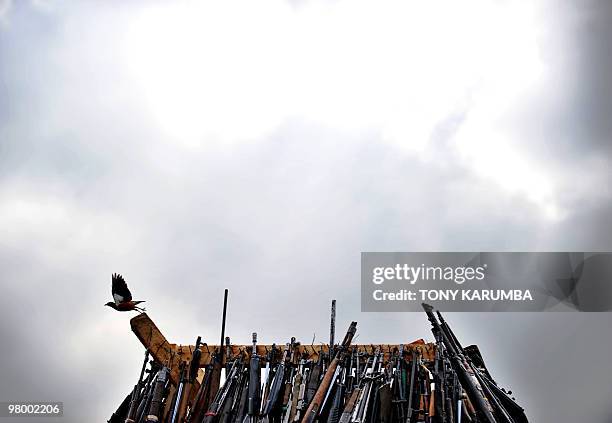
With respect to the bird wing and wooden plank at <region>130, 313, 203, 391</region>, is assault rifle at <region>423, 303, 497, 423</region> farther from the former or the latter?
the bird wing

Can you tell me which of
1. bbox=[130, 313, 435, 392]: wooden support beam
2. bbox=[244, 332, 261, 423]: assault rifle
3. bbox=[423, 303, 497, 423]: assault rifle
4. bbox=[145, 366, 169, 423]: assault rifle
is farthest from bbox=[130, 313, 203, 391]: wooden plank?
bbox=[423, 303, 497, 423]: assault rifle

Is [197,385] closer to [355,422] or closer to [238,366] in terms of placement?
[238,366]

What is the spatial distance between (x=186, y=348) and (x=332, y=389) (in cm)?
215

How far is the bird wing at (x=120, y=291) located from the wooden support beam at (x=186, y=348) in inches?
11.3

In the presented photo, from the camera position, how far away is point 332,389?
709 cm

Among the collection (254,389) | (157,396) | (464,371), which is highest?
(464,371)

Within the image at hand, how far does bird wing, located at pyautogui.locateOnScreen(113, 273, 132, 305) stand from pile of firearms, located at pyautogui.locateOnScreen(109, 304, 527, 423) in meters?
0.78

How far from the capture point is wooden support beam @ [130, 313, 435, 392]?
25.6ft

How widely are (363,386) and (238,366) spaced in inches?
60.0

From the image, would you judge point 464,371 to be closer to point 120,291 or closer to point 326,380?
point 326,380

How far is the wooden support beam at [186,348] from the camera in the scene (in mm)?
7788

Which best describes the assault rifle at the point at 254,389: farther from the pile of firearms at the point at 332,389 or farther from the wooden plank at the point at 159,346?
the wooden plank at the point at 159,346

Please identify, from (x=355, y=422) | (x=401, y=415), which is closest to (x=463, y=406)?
(x=401, y=415)

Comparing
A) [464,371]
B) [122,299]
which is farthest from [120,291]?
[464,371]
